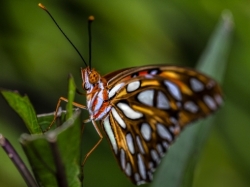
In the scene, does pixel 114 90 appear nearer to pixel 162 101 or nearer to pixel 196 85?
pixel 162 101

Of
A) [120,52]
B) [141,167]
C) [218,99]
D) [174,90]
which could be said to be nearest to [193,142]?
[218,99]

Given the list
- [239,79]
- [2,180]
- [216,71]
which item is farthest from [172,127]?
[2,180]

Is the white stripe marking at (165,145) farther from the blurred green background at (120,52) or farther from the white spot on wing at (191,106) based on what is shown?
the blurred green background at (120,52)

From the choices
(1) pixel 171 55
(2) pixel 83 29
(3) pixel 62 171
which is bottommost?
(3) pixel 62 171

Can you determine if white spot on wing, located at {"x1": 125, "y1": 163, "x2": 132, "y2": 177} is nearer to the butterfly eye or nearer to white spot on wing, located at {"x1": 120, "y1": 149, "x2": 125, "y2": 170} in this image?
white spot on wing, located at {"x1": 120, "y1": 149, "x2": 125, "y2": 170}

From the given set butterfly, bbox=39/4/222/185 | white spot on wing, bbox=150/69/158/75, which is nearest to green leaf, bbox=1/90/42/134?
butterfly, bbox=39/4/222/185

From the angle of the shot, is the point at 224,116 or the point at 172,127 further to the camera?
the point at 224,116

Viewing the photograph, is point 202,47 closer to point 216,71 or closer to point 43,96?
point 43,96
